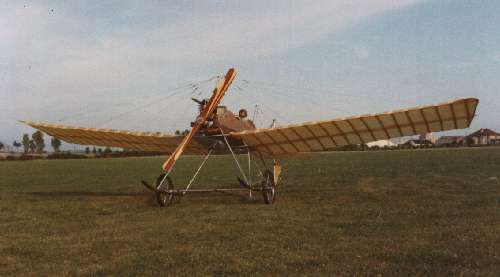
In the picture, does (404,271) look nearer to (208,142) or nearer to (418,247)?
(418,247)

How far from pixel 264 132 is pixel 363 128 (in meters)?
2.79

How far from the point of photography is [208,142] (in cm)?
1301

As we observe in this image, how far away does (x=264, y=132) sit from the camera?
12.3 meters

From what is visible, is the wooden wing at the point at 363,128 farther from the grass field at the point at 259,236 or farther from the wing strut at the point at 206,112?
the grass field at the point at 259,236

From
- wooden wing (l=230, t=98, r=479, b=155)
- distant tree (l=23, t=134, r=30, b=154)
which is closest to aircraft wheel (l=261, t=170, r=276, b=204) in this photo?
wooden wing (l=230, t=98, r=479, b=155)

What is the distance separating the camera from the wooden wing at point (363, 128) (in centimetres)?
1070

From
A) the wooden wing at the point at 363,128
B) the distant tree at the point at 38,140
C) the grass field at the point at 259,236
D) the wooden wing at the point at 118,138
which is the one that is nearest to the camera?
the grass field at the point at 259,236

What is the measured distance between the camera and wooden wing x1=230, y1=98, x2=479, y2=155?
35.1 ft

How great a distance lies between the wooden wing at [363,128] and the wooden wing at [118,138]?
7.09 ft

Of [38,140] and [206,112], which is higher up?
[38,140]

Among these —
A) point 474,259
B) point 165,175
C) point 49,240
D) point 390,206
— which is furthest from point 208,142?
point 474,259

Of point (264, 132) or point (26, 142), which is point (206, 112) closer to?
point (264, 132)

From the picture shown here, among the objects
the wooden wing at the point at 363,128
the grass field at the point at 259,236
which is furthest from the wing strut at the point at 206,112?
the grass field at the point at 259,236

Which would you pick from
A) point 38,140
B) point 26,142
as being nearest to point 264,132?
point 38,140
